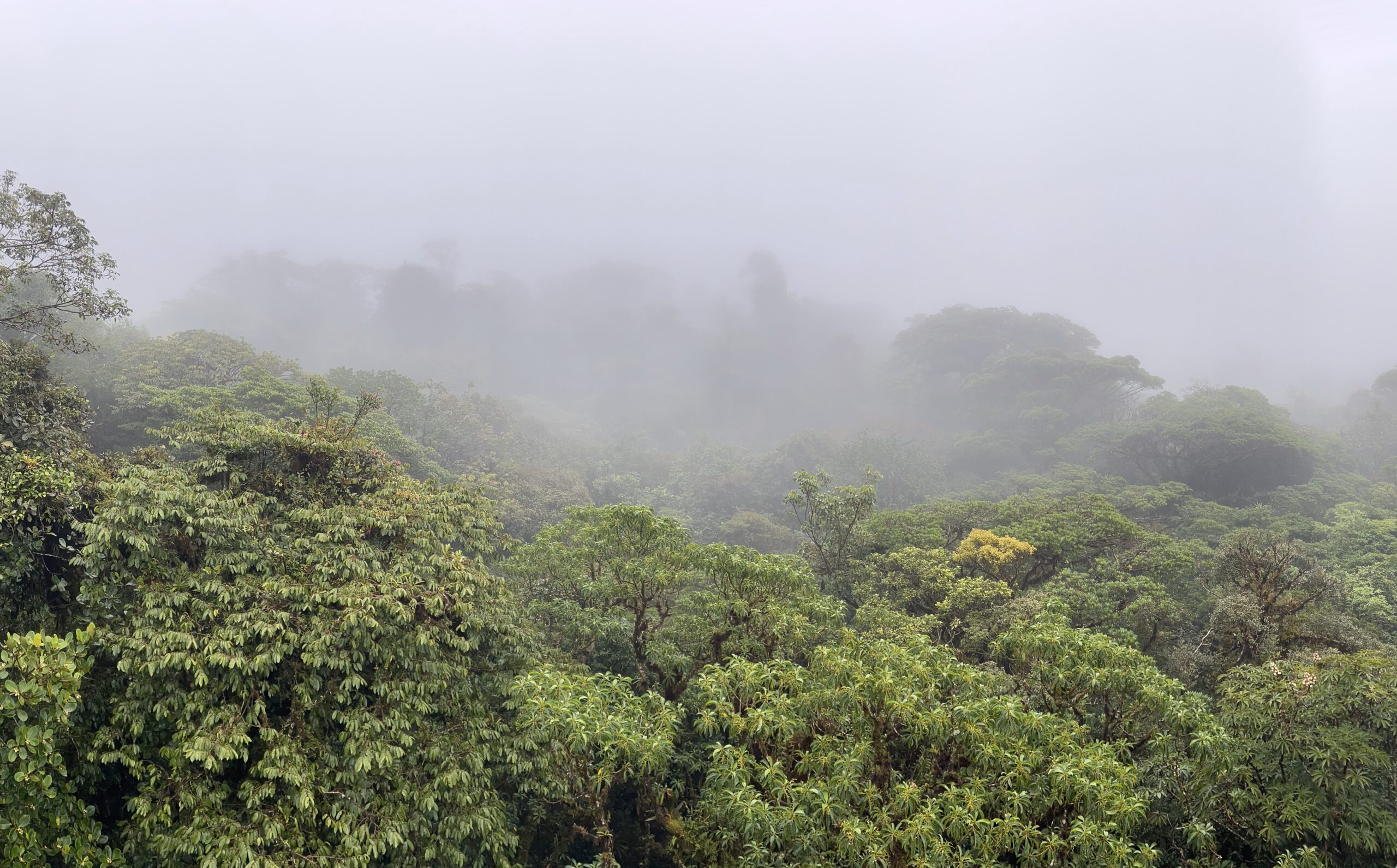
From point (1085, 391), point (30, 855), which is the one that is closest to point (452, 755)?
point (30, 855)

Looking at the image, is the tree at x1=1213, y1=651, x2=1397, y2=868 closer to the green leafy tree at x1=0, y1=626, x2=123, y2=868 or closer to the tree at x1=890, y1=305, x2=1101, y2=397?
the green leafy tree at x1=0, y1=626, x2=123, y2=868

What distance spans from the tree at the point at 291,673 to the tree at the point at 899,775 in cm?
342

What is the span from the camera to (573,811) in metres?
8.48

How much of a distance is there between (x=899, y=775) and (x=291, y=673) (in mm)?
7752

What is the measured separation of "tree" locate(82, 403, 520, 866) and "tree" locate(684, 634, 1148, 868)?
342 centimetres

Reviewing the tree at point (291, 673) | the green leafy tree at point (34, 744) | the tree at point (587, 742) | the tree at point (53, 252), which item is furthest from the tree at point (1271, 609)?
the tree at point (53, 252)

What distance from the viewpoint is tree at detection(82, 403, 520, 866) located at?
636 centimetres

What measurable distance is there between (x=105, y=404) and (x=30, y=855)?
30.1 meters

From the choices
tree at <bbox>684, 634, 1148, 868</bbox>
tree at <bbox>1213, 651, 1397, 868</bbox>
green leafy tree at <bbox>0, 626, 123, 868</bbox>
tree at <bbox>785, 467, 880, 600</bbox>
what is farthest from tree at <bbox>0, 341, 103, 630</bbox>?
tree at <bbox>785, 467, 880, 600</bbox>

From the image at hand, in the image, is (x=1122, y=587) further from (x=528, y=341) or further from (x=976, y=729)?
(x=528, y=341)

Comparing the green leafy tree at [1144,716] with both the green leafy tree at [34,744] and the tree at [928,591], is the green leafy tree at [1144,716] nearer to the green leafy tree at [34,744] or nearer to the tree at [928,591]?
the tree at [928,591]

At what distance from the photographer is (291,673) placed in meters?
7.45

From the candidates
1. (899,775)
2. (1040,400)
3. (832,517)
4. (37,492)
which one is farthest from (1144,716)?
(1040,400)

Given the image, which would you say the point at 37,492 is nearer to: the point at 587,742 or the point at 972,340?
the point at 587,742
